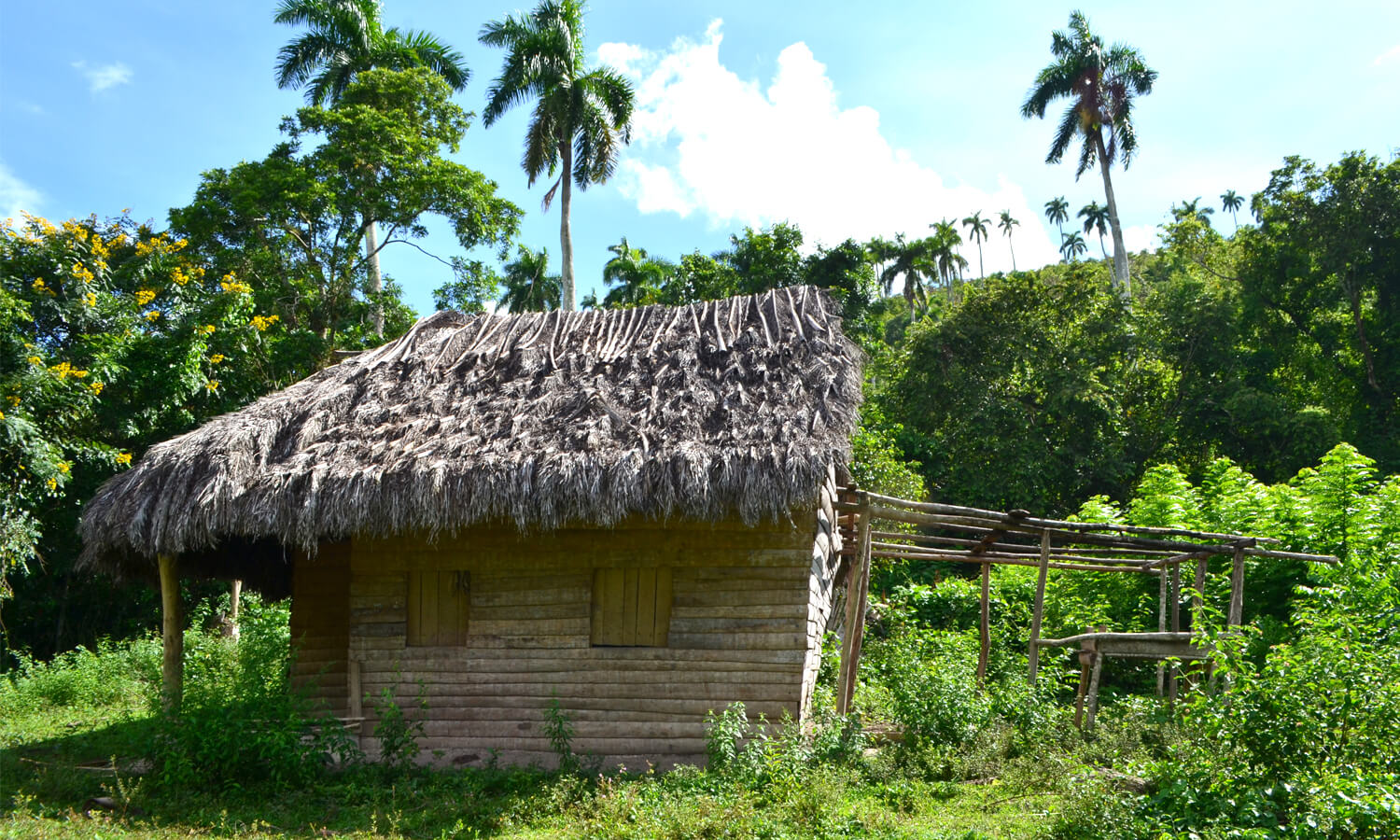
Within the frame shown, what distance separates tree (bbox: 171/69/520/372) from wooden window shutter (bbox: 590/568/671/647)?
10242mm

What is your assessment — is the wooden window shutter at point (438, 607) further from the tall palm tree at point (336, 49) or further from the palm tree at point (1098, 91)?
the palm tree at point (1098, 91)

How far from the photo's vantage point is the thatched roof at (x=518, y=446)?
319 inches

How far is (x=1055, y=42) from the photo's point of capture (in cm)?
2898

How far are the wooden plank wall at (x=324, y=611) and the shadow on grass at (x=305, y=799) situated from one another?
1.76m

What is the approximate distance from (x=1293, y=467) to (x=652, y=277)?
21.0 m

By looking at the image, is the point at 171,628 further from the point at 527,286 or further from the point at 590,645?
the point at 527,286

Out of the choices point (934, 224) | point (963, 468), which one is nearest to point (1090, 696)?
point (963, 468)

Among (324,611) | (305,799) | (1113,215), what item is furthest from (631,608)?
(1113,215)

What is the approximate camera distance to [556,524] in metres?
8.19

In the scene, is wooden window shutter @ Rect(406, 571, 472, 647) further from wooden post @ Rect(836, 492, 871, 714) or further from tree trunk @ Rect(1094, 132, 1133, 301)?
tree trunk @ Rect(1094, 132, 1133, 301)

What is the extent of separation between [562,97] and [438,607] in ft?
53.4

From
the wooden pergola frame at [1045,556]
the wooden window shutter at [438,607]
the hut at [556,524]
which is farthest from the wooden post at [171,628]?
the wooden pergola frame at [1045,556]

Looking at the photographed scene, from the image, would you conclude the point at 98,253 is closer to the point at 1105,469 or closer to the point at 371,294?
the point at 371,294

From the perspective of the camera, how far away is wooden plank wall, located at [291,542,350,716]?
33.8 ft
